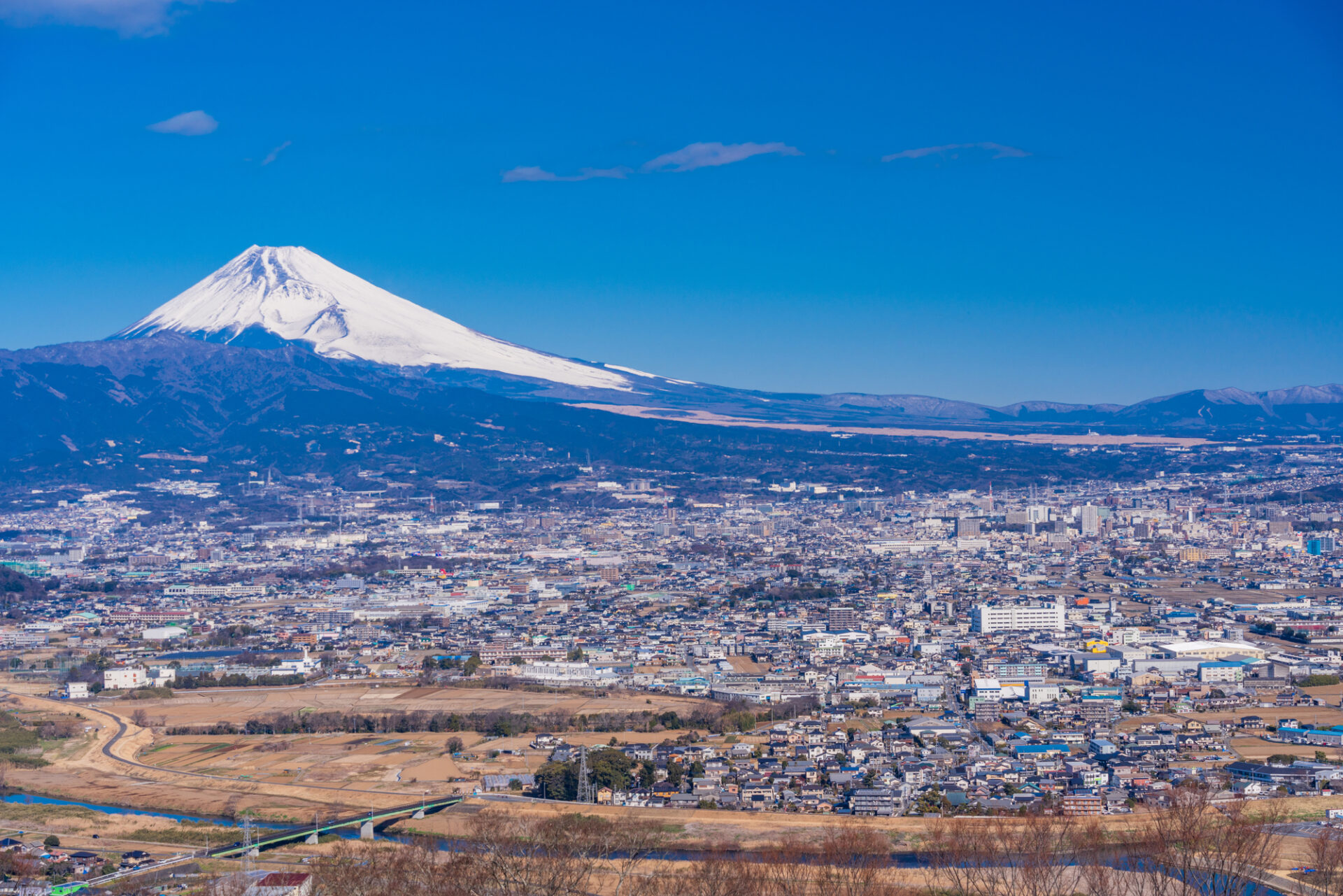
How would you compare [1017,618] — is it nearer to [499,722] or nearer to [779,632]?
[779,632]

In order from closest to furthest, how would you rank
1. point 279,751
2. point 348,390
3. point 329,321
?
1. point 279,751
2. point 348,390
3. point 329,321

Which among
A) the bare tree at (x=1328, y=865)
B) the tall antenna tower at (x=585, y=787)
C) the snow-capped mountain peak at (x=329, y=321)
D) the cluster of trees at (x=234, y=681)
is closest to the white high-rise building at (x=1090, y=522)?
the cluster of trees at (x=234, y=681)

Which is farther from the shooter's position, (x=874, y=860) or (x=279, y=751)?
(x=279, y=751)

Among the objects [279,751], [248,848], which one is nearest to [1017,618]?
[279,751]

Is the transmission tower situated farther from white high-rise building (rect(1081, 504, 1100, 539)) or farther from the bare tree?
white high-rise building (rect(1081, 504, 1100, 539))

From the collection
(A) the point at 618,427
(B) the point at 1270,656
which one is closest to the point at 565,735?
(B) the point at 1270,656

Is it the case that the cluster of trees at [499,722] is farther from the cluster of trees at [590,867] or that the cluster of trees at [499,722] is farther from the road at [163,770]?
the cluster of trees at [590,867]

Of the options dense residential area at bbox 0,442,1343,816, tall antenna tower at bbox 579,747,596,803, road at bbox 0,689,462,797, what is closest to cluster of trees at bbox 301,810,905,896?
tall antenna tower at bbox 579,747,596,803
